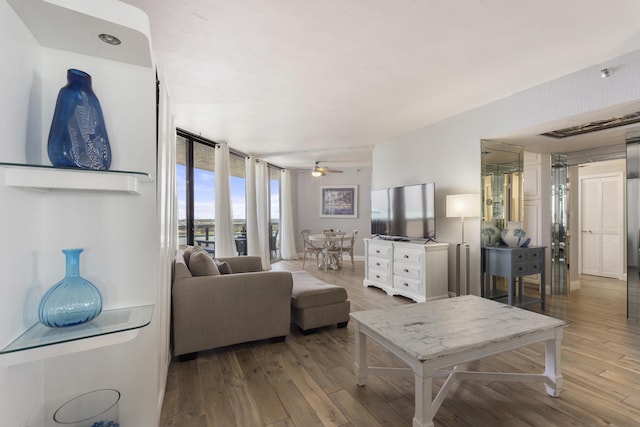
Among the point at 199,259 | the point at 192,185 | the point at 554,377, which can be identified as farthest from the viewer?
the point at 192,185

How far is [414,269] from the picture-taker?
4.13 metres

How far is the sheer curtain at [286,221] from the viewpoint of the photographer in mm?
7923

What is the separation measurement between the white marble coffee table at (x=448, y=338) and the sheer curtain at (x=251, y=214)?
170 inches

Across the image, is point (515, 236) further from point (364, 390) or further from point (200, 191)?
point (200, 191)

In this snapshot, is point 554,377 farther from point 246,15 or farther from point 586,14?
point 246,15

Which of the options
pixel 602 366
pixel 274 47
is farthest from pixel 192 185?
pixel 602 366

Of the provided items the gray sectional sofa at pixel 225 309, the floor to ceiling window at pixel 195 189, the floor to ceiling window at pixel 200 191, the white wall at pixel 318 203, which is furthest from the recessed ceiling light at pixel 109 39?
the white wall at pixel 318 203

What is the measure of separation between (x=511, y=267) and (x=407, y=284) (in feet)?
4.21

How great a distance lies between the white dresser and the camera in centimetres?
401

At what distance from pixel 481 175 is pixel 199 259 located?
3.46m

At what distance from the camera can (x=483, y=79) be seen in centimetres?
297

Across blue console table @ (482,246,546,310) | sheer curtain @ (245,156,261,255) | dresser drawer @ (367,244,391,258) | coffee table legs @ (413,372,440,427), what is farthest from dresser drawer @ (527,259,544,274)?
sheer curtain @ (245,156,261,255)

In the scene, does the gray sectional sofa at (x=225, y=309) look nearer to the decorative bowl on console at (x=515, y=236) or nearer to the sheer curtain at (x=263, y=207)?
the decorative bowl on console at (x=515, y=236)

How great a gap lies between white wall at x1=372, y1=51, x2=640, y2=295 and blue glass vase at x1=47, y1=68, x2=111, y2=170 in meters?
3.77
